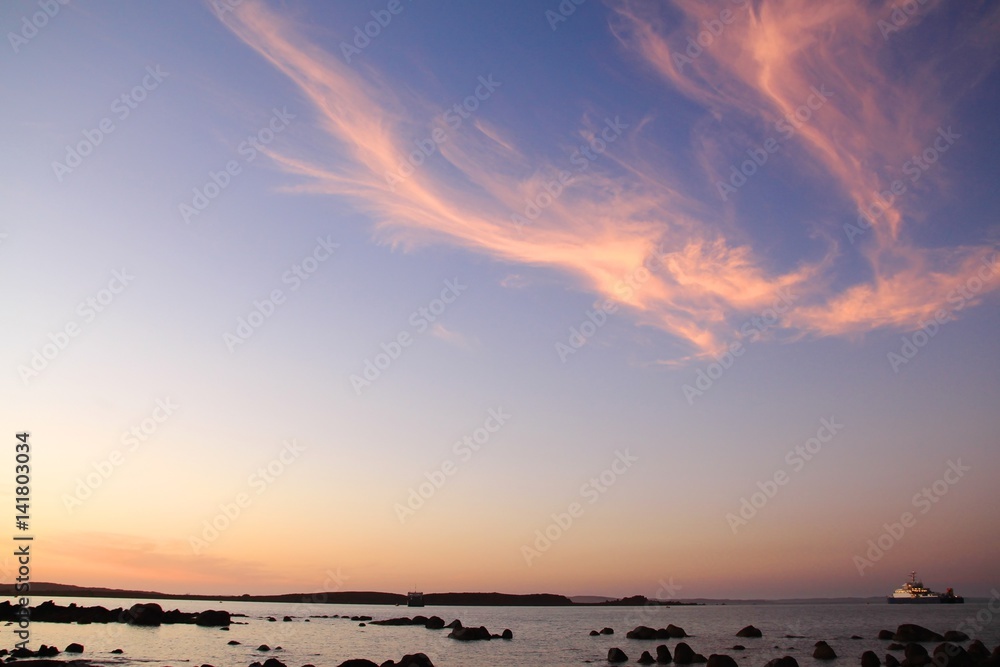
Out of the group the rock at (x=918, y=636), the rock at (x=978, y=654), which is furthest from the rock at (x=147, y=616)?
the rock at (x=978, y=654)

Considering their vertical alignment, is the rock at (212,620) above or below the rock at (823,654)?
above

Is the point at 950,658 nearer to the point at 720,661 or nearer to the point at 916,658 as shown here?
the point at 916,658

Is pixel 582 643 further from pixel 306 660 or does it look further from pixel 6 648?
pixel 6 648

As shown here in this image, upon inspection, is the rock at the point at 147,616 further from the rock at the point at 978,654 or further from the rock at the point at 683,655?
the rock at the point at 978,654

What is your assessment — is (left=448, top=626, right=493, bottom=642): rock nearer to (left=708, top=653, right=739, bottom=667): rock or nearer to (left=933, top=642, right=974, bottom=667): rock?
(left=708, top=653, right=739, bottom=667): rock

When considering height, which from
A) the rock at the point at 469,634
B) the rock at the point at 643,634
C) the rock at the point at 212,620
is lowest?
the rock at the point at 643,634

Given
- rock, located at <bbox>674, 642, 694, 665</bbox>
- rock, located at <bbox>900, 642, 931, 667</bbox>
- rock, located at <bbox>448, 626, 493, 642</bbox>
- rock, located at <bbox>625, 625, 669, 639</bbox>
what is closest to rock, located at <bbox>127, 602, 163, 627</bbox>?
rock, located at <bbox>448, 626, 493, 642</bbox>

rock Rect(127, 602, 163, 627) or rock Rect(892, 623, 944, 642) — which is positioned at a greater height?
rock Rect(127, 602, 163, 627)

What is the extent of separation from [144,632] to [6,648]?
3314 centimetres

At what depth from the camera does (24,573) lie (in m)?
32.3

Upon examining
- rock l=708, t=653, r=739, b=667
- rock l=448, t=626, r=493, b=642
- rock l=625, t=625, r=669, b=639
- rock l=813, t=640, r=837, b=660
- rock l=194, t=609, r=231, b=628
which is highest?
rock l=194, t=609, r=231, b=628

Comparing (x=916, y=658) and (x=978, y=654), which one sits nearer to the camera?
(x=978, y=654)

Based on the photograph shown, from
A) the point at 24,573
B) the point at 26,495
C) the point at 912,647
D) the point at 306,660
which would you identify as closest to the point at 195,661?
the point at 306,660

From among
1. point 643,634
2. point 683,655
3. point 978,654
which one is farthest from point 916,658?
point 643,634
